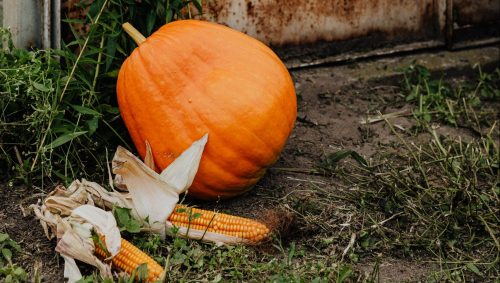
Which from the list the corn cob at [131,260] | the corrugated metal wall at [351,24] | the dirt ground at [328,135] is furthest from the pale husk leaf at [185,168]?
the corrugated metal wall at [351,24]

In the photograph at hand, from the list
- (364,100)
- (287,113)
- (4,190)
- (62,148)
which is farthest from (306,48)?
(4,190)

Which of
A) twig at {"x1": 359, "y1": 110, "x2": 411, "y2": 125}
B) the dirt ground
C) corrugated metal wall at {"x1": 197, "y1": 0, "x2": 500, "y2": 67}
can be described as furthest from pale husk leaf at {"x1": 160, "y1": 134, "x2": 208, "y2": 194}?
twig at {"x1": 359, "y1": 110, "x2": 411, "y2": 125}

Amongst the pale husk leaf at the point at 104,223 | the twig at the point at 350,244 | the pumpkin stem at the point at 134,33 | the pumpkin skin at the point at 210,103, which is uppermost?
the pumpkin stem at the point at 134,33

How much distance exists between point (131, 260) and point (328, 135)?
1640mm

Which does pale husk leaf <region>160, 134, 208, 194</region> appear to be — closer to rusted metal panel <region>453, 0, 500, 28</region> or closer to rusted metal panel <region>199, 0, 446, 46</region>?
rusted metal panel <region>199, 0, 446, 46</region>

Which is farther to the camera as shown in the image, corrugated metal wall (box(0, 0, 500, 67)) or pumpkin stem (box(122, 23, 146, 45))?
corrugated metal wall (box(0, 0, 500, 67))

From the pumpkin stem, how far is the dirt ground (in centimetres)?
85

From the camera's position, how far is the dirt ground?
10.4 feet

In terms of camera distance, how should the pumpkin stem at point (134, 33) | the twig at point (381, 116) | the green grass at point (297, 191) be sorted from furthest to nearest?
the twig at point (381, 116)
the pumpkin stem at point (134, 33)
the green grass at point (297, 191)

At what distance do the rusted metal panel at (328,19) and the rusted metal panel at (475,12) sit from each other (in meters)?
0.14

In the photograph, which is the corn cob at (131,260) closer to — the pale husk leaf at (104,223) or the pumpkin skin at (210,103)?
the pale husk leaf at (104,223)

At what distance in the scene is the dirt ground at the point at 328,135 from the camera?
3.16 m

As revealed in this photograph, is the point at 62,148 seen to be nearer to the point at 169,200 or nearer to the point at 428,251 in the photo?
the point at 169,200

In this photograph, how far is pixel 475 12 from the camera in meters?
5.23
